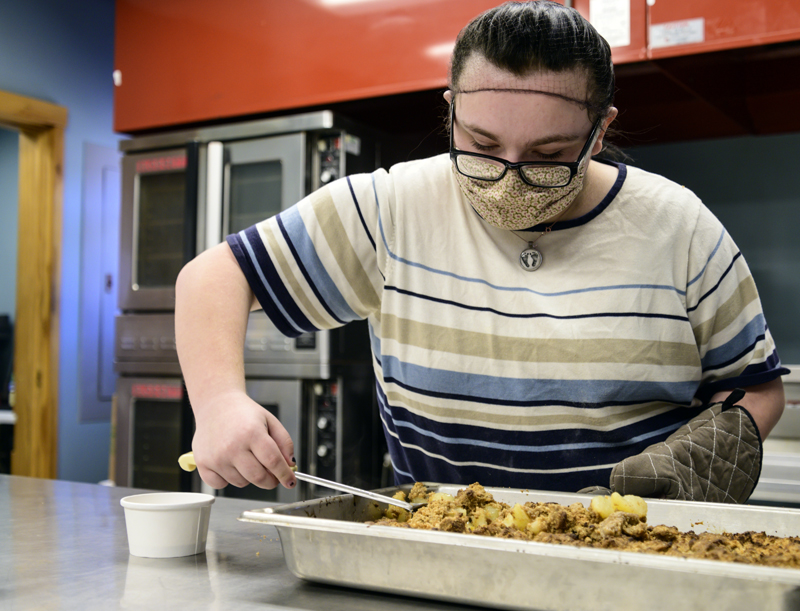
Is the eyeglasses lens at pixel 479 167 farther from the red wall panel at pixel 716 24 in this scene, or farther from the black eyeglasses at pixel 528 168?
the red wall panel at pixel 716 24

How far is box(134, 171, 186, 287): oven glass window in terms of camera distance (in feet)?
9.08

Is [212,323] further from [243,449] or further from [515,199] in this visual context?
[515,199]

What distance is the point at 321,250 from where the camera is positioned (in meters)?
1.15

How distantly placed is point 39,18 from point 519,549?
3880 millimetres

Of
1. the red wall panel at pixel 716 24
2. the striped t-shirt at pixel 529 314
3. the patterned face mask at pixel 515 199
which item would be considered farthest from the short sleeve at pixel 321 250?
the red wall panel at pixel 716 24

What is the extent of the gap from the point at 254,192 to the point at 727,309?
1873 millimetres

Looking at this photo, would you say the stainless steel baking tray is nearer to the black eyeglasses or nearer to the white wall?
the black eyeglasses

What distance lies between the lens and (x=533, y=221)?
3.54ft

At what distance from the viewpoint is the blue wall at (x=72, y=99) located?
3.60 m

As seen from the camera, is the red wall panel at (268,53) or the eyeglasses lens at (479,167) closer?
the eyeglasses lens at (479,167)

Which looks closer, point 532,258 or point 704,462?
point 704,462

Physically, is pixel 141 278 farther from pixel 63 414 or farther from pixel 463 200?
pixel 463 200

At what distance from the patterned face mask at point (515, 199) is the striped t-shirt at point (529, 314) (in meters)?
0.06

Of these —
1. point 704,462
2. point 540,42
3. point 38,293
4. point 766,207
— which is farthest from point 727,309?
point 38,293
